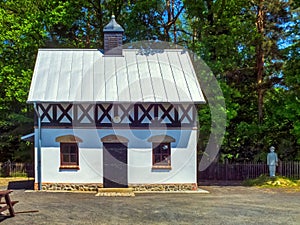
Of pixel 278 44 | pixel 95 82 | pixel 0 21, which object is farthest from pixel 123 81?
pixel 0 21

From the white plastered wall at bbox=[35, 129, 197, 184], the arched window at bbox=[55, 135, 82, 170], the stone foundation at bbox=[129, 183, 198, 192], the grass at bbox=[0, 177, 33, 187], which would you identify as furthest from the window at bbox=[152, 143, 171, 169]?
the grass at bbox=[0, 177, 33, 187]

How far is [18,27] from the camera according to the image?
22.2 meters

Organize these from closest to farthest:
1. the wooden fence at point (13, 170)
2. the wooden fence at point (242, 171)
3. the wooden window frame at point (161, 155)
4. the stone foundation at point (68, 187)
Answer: the stone foundation at point (68, 187) → the wooden window frame at point (161, 155) → the wooden fence at point (242, 171) → the wooden fence at point (13, 170)

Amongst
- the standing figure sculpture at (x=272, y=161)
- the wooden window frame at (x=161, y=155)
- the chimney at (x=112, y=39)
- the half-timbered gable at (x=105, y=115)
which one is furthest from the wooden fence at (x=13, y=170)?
the standing figure sculpture at (x=272, y=161)

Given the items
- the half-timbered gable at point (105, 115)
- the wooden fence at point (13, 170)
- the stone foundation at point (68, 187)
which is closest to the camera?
the stone foundation at point (68, 187)

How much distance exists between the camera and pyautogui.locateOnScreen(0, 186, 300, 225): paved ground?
900 centimetres

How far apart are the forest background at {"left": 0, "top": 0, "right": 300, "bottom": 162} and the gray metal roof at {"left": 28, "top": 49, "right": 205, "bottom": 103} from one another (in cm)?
328

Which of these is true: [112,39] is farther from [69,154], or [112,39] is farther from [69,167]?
[69,167]

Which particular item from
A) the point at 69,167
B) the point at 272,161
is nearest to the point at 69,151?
the point at 69,167

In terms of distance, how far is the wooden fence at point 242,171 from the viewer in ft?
57.9

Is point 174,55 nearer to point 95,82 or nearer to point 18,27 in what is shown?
point 95,82

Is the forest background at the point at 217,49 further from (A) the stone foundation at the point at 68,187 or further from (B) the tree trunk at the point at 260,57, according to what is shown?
(A) the stone foundation at the point at 68,187

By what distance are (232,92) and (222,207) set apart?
9537 mm

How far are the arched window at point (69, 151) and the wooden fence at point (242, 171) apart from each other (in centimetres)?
657
